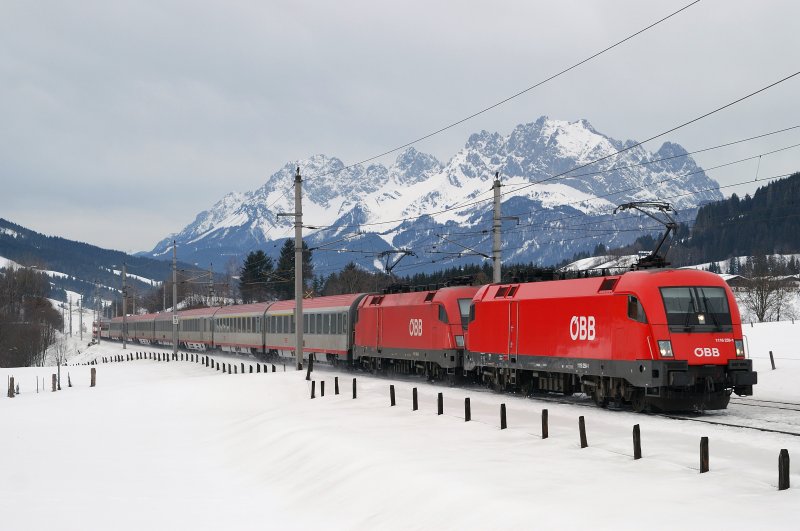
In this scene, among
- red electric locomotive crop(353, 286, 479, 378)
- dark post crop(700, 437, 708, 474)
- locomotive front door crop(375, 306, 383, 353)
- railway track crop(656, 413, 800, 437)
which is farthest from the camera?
locomotive front door crop(375, 306, 383, 353)

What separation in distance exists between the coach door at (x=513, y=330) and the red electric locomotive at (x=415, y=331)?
4.96 m

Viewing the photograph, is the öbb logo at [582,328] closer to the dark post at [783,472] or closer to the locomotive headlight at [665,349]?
the locomotive headlight at [665,349]

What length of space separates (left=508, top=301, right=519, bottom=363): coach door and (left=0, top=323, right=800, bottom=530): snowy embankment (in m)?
1.51

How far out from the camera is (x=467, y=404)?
2316 centimetres

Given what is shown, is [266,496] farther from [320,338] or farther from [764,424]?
[320,338]

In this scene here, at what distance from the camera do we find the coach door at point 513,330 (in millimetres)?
30281

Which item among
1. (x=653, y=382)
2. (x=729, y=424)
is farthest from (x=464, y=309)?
(x=729, y=424)

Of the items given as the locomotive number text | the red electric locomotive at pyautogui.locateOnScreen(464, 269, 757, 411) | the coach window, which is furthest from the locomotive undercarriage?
the locomotive number text

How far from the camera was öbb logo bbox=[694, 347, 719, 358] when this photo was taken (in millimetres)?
22953

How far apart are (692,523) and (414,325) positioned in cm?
2659

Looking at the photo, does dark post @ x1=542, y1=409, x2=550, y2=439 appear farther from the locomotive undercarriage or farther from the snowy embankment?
the locomotive undercarriage

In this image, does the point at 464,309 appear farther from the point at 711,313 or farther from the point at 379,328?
the point at 711,313

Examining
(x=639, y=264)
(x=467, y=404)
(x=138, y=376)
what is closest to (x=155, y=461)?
(x=467, y=404)

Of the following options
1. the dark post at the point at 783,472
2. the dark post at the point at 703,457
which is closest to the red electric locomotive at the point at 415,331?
the dark post at the point at 703,457
